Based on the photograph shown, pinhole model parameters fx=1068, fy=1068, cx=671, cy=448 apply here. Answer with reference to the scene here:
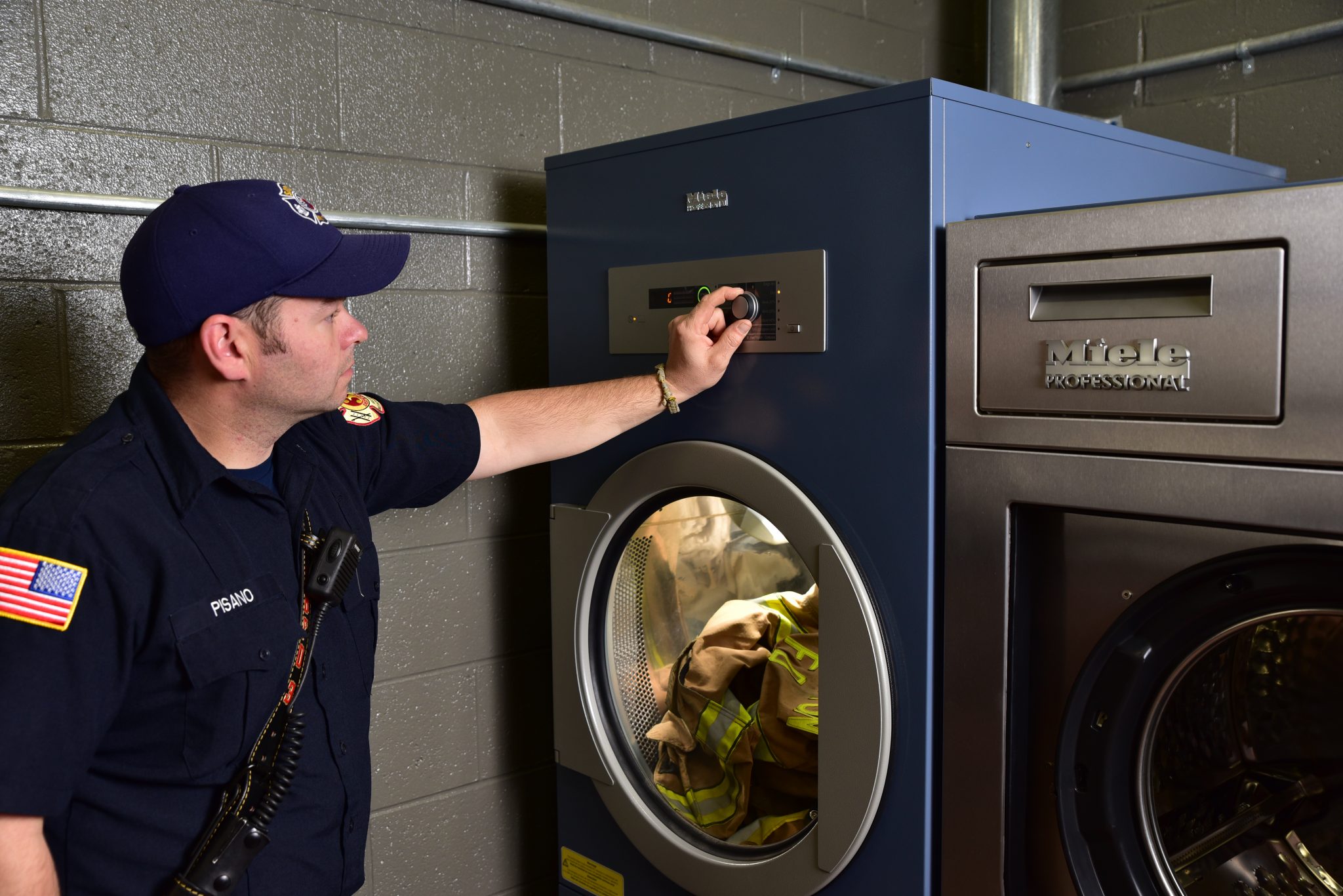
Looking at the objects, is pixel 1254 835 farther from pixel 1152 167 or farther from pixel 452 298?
pixel 452 298

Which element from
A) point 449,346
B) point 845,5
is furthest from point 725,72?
point 449,346

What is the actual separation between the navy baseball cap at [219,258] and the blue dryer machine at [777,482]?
1.83 feet

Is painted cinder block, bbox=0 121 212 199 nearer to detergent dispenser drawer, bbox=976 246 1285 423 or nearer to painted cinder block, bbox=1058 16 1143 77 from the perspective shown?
detergent dispenser drawer, bbox=976 246 1285 423

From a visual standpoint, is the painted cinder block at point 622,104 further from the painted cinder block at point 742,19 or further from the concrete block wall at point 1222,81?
the concrete block wall at point 1222,81

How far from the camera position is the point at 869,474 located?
4.76 ft

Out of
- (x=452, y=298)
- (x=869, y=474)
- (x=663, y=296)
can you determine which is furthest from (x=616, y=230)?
(x=869, y=474)

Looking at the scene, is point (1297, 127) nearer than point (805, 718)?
No

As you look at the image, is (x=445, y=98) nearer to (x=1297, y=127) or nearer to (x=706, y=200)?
(x=706, y=200)

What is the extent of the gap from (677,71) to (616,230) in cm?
77

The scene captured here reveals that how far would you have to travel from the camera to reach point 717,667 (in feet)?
6.04

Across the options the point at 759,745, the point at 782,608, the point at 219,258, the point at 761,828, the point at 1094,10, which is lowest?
the point at 761,828

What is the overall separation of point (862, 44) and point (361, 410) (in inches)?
66.6

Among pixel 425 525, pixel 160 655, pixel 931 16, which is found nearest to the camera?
pixel 160 655

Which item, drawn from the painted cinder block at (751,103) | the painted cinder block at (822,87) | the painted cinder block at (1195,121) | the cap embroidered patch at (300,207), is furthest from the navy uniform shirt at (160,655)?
the painted cinder block at (1195,121)
